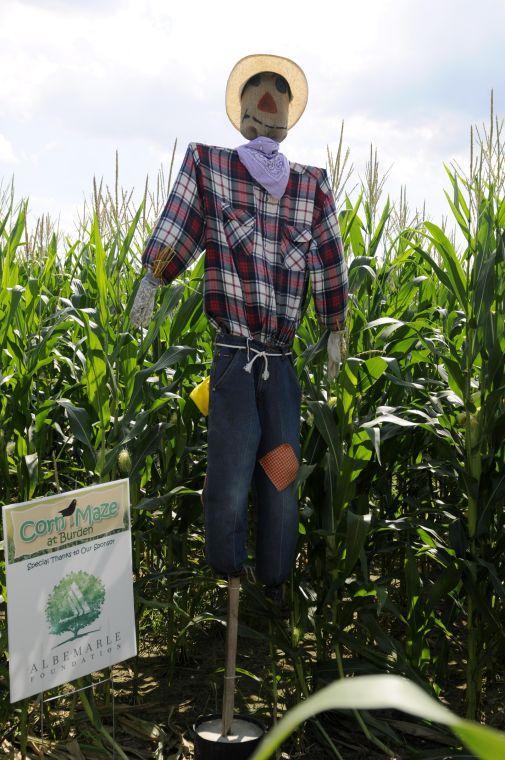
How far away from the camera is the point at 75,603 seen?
2.00m

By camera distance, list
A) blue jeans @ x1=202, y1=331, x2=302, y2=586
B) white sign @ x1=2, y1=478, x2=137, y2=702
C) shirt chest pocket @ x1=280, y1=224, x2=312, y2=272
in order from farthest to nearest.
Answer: shirt chest pocket @ x1=280, y1=224, x2=312, y2=272
blue jeans @ x1=202, y1=331, x2=302, y2=586
white sign @ x1=2, y1=478, x2=137, y2=702

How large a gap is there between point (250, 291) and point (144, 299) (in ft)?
1.03

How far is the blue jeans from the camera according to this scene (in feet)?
7.13

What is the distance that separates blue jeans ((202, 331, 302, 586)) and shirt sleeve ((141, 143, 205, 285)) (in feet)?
0.88

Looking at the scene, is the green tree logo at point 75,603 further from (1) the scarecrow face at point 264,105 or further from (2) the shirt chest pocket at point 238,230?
(1) the scarecrow face at point 264,105

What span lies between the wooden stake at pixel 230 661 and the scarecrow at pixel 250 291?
0.21 feet

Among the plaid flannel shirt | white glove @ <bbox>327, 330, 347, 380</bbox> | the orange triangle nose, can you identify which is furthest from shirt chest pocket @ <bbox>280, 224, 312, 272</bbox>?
the orange triangle nose

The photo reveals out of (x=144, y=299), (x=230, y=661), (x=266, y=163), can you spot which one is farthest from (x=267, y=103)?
(x=230, y=661)

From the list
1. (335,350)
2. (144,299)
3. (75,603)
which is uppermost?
(144,299)

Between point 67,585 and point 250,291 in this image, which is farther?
point 250,291

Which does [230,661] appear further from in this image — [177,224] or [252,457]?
[177,224]

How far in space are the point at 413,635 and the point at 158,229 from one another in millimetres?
1523

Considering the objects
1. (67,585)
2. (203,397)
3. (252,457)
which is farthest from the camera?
(203,397)

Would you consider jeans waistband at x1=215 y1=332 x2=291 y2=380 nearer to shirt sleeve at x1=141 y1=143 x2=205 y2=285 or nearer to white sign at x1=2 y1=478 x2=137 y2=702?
shirt sleeve at x1=141 y1=143 x2=205 y2=285
